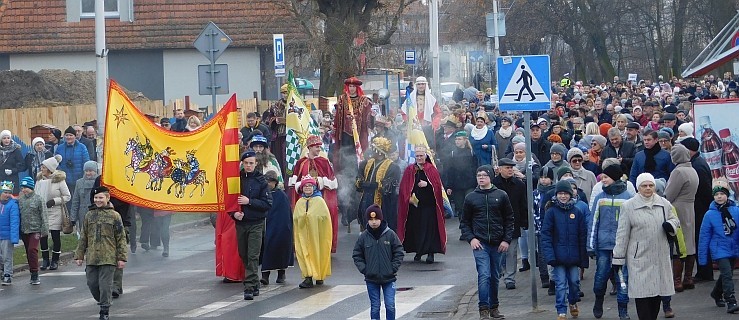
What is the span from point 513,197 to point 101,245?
4647mm

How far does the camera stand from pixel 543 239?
13273mm

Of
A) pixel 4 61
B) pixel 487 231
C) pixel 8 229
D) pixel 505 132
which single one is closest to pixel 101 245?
pixel 8 229

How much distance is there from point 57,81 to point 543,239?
→ 2872 cm

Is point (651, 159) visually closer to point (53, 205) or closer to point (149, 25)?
point (53, 205)

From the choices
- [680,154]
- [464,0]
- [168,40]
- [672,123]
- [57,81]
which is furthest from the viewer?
[464,0]

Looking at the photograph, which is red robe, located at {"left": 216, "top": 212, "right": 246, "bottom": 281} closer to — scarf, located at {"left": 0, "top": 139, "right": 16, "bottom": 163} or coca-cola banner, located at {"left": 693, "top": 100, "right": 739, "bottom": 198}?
coca-cola banner, located at {"left": 693, "top": 100, "right": 739, "bottom": 198}

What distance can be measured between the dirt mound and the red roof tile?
4.19 metres

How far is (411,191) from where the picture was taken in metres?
18.6

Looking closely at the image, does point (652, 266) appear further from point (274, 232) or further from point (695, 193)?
point (274, 232)

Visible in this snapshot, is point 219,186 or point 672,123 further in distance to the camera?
point 672,123

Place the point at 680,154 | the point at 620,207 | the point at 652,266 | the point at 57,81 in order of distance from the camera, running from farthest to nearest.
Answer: the point at 57,81
the point at 680,154
the point at 620,207
the point at 652,266

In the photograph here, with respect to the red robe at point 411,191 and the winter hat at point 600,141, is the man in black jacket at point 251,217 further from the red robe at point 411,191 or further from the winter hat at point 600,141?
the winter hat at point 600,141

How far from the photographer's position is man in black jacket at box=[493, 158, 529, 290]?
15.4m

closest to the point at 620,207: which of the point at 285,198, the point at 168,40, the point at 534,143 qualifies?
the point at 285,198
